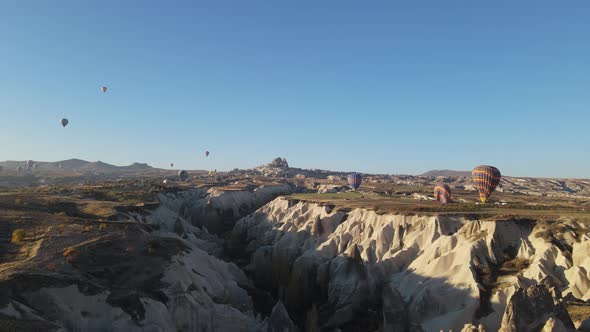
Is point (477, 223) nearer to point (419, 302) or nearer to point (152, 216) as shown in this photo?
point (419, 302)

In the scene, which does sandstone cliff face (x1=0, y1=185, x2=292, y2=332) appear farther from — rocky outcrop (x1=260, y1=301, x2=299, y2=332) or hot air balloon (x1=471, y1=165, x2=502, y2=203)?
hot air balloon (x1=471, y1=165, x2=502, y2=203)

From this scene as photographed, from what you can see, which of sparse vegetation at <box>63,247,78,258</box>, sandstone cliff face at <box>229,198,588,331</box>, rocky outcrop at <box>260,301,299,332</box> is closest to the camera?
sparse vegetation at <box>63,247,78,258</box>

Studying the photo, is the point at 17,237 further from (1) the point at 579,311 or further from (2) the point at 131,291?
(1) the point at 579,311

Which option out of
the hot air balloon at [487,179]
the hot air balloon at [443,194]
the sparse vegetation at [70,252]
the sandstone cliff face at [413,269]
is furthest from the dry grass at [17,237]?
the hot air balloon at [487,179]

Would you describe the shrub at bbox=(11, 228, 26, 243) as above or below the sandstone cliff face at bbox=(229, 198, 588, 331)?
above

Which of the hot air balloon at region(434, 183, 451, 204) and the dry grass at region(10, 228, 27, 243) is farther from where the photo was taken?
the hot air balloon at region(434, 183, 451, 204)

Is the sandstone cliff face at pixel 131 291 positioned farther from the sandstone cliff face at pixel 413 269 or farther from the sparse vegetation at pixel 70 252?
the sandstone cliff face at pixel 413 269

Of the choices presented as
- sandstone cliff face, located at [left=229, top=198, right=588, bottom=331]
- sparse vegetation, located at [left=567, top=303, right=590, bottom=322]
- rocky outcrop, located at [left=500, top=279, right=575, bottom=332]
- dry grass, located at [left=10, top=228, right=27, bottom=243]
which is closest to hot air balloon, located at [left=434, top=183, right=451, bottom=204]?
sandstone cliff face, located at [left=229, top=198, right=588, bottom=331]

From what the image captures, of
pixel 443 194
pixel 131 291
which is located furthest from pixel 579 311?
pixel 443 194
